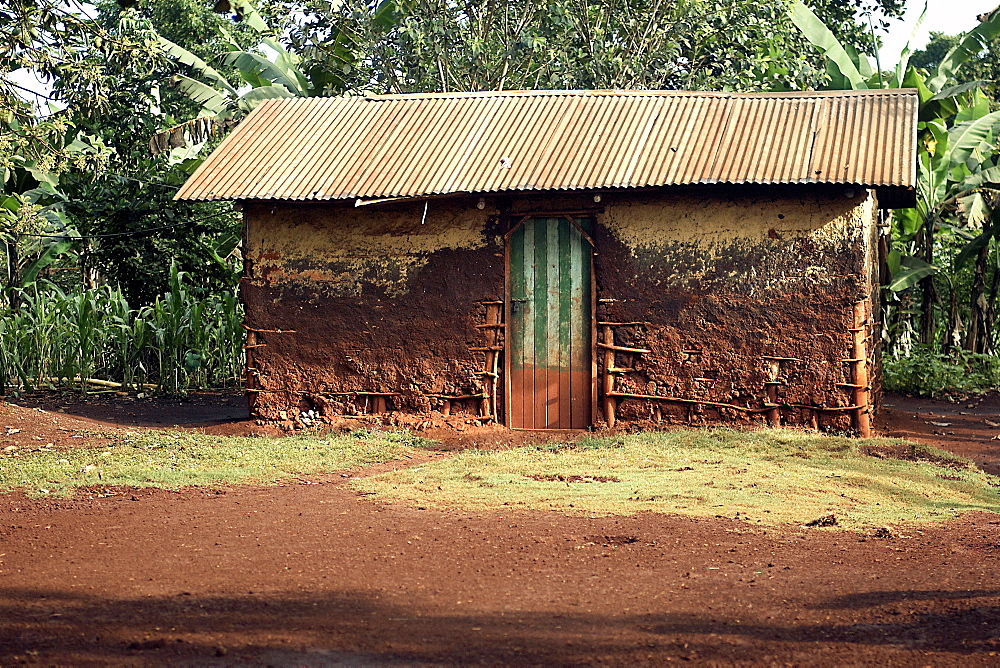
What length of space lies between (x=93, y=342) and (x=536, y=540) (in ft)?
32.1

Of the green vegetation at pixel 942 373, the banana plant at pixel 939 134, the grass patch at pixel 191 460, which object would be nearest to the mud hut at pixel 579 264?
the grass patch at pixel 191 460

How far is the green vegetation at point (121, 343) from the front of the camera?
14.0m

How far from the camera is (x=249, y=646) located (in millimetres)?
3996

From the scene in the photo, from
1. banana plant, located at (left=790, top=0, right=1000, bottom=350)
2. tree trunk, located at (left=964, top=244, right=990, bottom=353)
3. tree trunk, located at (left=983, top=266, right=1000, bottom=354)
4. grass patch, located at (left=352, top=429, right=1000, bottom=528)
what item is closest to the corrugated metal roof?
grass patch, located at (left=352, top=429, right=1000, bottom=528)

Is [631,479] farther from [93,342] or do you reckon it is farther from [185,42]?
[185,42]

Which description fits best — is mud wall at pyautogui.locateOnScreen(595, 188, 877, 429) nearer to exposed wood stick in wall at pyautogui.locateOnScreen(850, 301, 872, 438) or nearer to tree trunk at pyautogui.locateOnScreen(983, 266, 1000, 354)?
exposed wood stick in wall at pyautogui.locateOnScreen(850, 301, 872, 438)

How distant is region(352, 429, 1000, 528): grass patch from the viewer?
274 inches

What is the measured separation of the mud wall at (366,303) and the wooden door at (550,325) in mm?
298

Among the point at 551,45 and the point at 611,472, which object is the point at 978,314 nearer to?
the point at 551,45

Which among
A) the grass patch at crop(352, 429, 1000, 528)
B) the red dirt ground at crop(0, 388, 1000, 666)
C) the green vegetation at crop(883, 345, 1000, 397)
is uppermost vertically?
the green vegetation at crop(883, 345, 1000, 397)

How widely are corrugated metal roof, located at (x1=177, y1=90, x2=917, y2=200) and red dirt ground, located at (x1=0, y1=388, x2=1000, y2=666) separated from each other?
3933mm

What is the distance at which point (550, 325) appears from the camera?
10531 mm

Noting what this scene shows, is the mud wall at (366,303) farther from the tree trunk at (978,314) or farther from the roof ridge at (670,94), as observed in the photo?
the tree trunk at (978,314)

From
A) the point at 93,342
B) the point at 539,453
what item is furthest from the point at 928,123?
the point at 93,342
